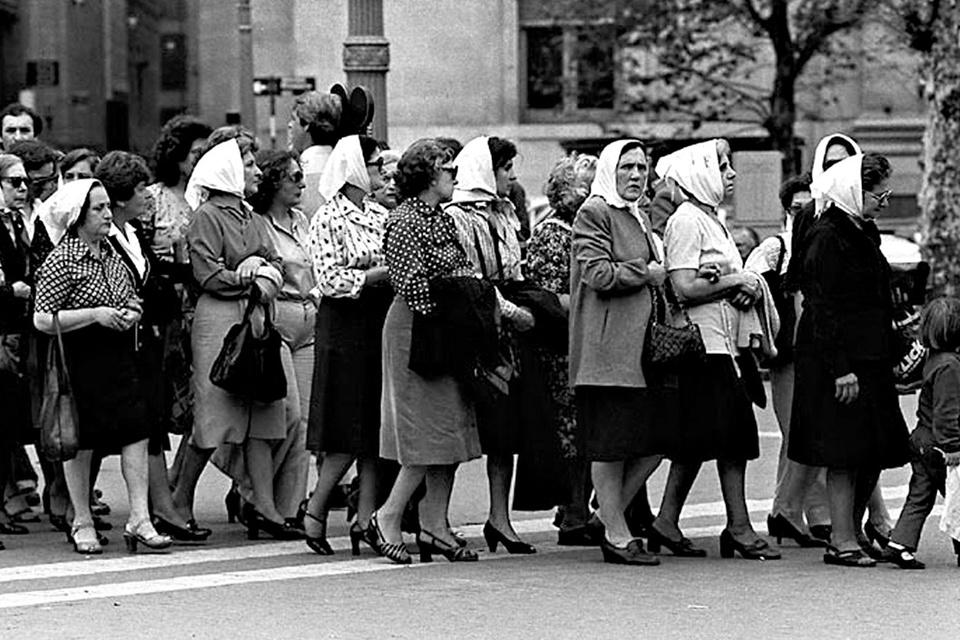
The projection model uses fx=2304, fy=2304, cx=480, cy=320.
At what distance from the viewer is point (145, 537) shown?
37.0 feet

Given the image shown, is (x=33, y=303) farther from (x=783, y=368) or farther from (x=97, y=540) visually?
(x=783, y=368)

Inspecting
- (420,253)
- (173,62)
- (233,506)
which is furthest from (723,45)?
(173,62)

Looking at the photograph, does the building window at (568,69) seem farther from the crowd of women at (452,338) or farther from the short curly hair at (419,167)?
the short curly hair at (419,167)

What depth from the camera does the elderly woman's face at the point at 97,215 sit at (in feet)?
36.6

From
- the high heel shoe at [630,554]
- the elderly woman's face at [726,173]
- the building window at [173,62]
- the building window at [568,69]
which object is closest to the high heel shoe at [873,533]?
the high heel shoe at [630,554]

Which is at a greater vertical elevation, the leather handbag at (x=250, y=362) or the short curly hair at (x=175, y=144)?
the short curly hair at (x=175, y=144)

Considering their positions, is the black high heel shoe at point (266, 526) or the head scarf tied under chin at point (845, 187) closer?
the head scarf tied under chin at point (845, 187)

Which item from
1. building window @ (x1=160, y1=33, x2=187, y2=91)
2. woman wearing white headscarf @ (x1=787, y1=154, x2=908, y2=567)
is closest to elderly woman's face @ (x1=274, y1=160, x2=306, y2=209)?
woman wearing white headscarf @ (x1=787, y1=154, x2=908, y2=567)

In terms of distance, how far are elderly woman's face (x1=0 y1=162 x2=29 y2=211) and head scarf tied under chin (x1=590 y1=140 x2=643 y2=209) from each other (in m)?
3.25

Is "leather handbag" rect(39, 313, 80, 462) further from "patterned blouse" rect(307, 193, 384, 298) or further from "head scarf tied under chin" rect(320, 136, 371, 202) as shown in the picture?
"head scarf tied under chin" rect(320, 136, 371, 202)

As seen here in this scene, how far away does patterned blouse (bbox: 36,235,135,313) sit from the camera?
1110 centimetres

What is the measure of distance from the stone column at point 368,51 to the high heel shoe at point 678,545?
514 centimetres

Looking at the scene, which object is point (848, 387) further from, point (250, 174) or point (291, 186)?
point (250, 174)

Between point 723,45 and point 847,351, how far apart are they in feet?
73.0
